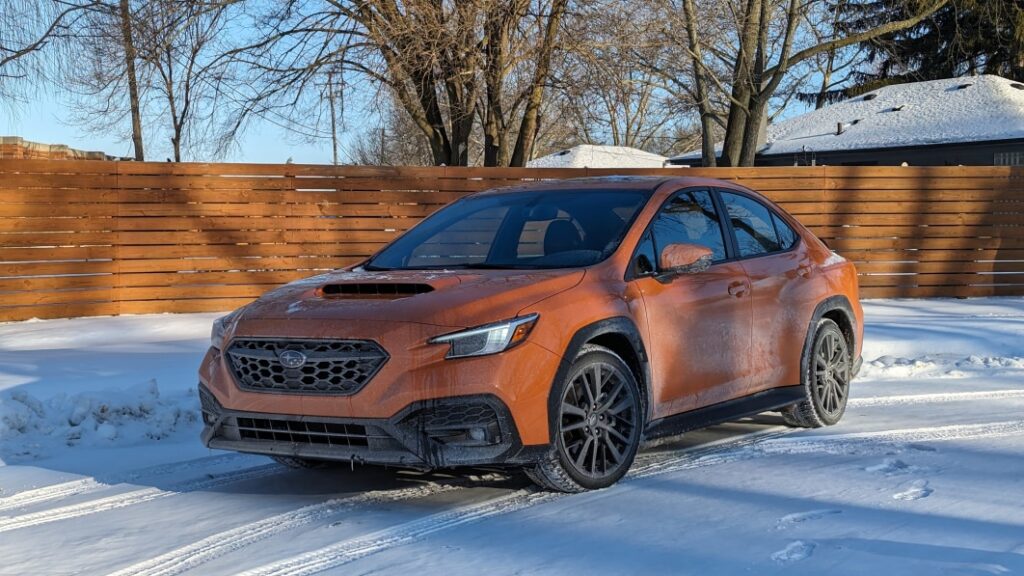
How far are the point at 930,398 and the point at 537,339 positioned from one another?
4652 mm

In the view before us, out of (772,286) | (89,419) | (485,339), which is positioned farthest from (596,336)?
(89,419)

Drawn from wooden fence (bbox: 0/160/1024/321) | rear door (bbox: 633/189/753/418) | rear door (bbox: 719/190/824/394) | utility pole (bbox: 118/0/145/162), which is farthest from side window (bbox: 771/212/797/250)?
utility pole (bbox: 118/0/145/162)

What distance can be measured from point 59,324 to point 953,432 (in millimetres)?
9953

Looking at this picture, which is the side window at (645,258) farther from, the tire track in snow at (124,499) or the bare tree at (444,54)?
the bare tree at (444,54)

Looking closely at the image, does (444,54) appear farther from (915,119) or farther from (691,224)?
(915,119)

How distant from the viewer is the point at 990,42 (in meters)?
44.8

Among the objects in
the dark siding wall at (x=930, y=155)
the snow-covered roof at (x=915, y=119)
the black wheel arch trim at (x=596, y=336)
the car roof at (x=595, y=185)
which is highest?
the snow-covered roof at (x=915, y=119)

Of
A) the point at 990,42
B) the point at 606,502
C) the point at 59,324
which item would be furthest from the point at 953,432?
the point at 990,42

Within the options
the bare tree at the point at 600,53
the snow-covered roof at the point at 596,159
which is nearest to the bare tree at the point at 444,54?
the bare tree at the point at 600,53

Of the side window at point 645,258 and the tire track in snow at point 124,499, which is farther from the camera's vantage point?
the side window at point 645,258

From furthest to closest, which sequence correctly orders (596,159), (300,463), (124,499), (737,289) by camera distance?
(596,159) → (737,289) → (300,463) → (124,499)

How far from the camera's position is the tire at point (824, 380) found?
714 centimetres

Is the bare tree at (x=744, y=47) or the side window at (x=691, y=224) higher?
the bare tree at (x=744, y=47)

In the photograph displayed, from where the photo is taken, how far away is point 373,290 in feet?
18.0
